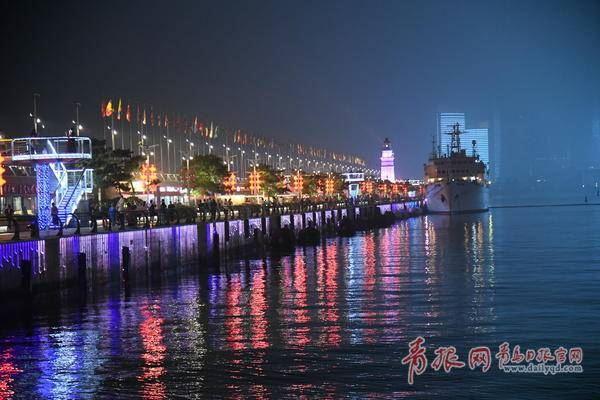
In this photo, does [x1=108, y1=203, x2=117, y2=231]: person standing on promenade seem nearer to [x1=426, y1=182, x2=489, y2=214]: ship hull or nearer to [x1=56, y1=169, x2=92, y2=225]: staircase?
[x1=56, y1=169, x2=92, y2=225]: staircase

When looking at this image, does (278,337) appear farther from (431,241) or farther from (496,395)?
(431,241)

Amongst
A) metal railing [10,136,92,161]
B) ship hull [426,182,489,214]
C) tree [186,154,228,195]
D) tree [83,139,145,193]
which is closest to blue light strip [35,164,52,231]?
metal railing [10,136,92,161]

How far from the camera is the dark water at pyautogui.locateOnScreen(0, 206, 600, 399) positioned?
19.6 m

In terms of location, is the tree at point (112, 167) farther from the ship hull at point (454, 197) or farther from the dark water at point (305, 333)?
the ship hull at point (454, 197)

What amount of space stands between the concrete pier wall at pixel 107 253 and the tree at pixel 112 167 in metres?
15.8

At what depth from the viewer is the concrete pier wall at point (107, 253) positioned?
104ft

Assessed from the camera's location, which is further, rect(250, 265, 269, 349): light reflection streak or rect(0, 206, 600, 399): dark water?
rect(250, 265, 269, 349): light reflection streak

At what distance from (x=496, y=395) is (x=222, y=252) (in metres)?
38.4

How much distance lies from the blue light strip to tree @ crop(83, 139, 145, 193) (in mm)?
27834

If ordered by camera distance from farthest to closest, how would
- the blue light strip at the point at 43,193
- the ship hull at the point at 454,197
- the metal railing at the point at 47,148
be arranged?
1. the ship hull at the point at 454,197
2. the metal railing at the point at 47,148
3. the blue light strip at the point at 43,193

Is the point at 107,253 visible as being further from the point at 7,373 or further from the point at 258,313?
the point at 7,373

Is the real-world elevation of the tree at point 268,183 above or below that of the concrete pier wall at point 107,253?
above

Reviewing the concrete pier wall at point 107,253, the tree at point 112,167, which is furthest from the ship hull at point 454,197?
the concrete pier wall at point 107,253

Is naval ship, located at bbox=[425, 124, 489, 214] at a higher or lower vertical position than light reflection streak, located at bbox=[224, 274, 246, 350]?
higher
